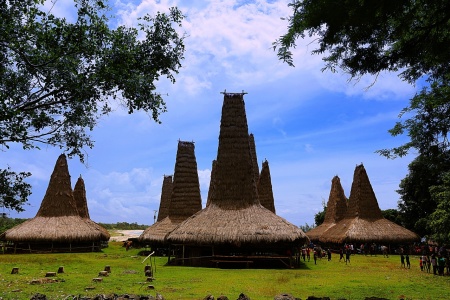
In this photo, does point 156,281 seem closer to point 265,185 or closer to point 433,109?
point 433,109

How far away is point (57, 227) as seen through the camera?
30.7 m

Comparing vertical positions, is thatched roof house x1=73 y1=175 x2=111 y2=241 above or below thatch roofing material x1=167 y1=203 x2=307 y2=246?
above

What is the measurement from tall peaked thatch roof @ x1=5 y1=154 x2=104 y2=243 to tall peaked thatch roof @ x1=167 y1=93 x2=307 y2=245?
1075 cm

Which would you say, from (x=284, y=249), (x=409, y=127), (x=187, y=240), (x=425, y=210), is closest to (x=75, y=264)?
(x=187, y=240)

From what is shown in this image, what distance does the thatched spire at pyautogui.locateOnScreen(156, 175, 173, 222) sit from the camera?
122 feet

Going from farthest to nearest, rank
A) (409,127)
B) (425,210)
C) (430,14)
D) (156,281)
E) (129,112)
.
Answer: (425,210), (156,281), (409,127), (129,112), (430,14)

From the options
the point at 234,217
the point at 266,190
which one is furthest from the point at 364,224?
the point at 234,217

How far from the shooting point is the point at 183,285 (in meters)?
14.6

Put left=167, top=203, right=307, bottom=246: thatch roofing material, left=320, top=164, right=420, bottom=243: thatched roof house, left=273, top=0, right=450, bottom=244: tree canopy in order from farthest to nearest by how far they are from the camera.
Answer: left=320, top=164, right=420, bottom=243: thatched roof house, left=167, top=203, right=307, bottom=246: thatch roofing material, left=273, top=0, right=450, bottom=244: tree canopy

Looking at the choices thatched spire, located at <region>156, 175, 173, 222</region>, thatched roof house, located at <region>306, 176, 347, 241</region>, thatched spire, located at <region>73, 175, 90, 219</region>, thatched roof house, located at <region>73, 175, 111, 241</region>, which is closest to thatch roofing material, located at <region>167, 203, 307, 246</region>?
thatched spire, located at <region>156, 175, 173, 222</region>

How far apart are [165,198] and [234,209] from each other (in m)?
15.2

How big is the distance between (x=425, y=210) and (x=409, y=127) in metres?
28.7

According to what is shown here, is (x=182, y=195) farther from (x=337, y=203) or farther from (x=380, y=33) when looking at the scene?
(x=380, y=33)

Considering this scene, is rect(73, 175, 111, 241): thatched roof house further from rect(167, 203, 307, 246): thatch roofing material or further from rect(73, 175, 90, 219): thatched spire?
rect(167, 203, 307, 246): thatch roofing material
